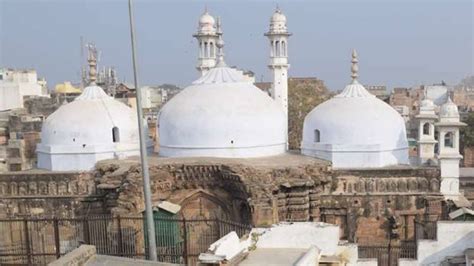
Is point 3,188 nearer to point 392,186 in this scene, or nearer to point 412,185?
point 392,186

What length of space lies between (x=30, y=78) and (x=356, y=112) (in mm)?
41093

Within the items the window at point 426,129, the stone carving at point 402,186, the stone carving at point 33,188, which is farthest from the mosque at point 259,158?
the stone carving at point 33,188

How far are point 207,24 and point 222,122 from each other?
9606mm

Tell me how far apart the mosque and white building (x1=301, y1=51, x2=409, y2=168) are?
1.1 inches

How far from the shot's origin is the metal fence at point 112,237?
1091cm

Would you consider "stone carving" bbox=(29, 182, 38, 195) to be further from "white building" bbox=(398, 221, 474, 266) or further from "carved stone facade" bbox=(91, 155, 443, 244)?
"white building" bbox=(398, 221, 474, 266)

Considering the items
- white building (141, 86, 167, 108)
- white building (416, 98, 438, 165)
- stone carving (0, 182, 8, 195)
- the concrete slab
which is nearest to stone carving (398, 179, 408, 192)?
white building (416, 98, 438, 165)

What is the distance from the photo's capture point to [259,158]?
53.7ft

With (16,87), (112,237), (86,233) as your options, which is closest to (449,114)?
(112,237)

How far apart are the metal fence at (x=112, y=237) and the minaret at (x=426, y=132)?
8.63 metres

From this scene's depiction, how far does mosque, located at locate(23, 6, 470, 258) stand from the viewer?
14.6m

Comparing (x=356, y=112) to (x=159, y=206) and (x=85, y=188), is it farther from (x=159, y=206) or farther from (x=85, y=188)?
(x=85, y=188)

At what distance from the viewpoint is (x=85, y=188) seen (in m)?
16.4

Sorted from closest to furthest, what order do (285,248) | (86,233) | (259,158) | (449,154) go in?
(285,248) → (86,233) → (259,158) → (449,154)
